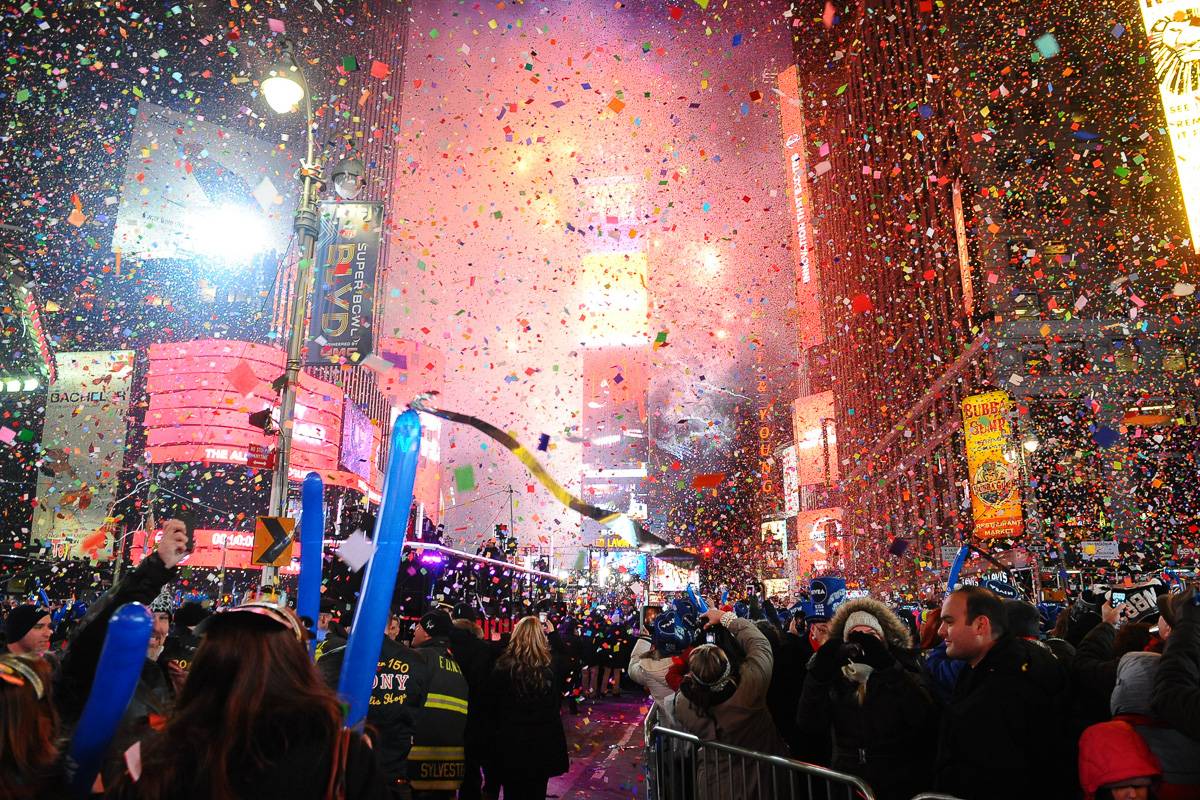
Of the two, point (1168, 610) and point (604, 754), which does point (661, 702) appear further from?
point (604, 754)

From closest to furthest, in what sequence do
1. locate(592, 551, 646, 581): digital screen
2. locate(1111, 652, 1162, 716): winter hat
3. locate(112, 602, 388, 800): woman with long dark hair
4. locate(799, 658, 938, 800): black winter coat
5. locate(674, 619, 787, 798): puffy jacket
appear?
locate(112, 602, 388, 800): woman with long dark hair, locate(1111, 652, 1162, 716): winter hat, locate(799, 658, 938, 800): black winter coat, locate(674, 619, 787, 798): puffy jacket, locate(592, 551, 646, 581): digital screen

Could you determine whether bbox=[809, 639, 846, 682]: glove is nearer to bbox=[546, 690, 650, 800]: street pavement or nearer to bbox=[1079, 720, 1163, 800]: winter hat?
bbox=[1079, 720, 1163, 800]: winter hat

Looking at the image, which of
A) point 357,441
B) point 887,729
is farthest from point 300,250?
point 357,441

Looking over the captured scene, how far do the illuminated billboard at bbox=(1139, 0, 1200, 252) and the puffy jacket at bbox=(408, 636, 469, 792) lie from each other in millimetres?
29863

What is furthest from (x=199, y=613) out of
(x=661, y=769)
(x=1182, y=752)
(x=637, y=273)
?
(x=637, y=273)

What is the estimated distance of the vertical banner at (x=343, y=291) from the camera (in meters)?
12.6

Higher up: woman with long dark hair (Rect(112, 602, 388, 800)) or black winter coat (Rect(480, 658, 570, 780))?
woman with long dark hair (Rect(112, 602, 388, 800))

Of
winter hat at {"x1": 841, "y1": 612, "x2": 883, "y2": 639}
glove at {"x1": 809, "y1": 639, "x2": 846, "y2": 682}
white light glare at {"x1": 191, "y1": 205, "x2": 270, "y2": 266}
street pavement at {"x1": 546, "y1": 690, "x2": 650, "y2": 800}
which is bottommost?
street pavement at {"x1": 546, "y1": 690, "x2": 650, "y2": 800}

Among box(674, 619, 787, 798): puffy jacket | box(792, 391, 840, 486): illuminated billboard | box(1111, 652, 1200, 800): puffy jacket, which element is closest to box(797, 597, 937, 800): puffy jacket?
box(674, 619, 787, 798): puffy jacket

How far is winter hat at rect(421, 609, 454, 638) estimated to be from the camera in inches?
229

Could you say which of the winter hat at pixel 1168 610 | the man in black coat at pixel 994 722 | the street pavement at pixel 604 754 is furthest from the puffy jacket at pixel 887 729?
the street pavement at pixel 604 754

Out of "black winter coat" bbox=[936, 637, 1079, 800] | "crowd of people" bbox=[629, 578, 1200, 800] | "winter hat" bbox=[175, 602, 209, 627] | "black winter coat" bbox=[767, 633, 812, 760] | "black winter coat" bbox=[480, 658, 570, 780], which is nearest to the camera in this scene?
"crowd of people" bbox=[629, 578, 1200, 800]

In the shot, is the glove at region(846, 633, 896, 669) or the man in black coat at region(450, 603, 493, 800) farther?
the man in black coat at region(450, 603, 493, 800)

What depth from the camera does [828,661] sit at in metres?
4.45
